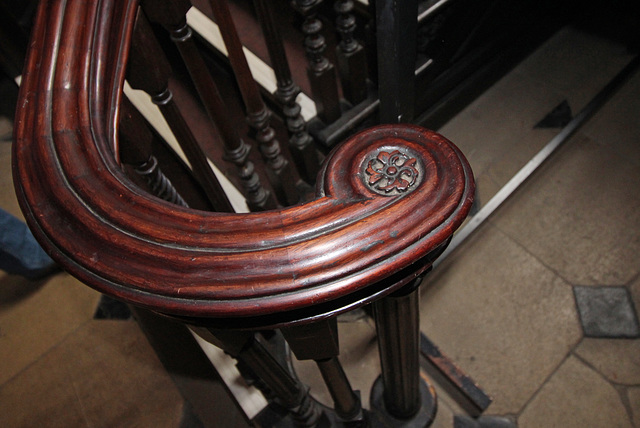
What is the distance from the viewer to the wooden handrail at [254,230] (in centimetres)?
48

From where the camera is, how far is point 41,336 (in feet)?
6.31

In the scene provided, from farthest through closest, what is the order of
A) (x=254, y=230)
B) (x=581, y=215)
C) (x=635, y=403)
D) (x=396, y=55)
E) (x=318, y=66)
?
(x=581, y=215) < (x=635, y=403) < (x=318, y=66) < (x=396, y=55) < (x=254, y=230)

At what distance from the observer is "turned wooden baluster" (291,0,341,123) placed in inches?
47.9

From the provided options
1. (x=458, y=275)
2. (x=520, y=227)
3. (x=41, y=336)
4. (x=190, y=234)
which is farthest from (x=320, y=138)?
(x=41, y=336)

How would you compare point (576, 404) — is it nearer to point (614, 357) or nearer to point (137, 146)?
point (614, 357)

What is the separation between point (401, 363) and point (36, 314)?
5.79ft

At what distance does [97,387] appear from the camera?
5.71ft

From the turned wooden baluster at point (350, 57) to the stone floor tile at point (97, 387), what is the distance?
1.29 m

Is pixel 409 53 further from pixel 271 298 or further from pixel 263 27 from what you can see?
pixel 271 298

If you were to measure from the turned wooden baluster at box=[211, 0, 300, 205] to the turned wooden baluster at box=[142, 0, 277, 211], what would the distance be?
0.07 meters

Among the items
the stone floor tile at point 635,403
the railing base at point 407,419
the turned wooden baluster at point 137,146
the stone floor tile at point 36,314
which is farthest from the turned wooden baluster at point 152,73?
the stone floor tile at point 635,403

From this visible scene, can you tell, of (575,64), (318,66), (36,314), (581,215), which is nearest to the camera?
(318,66)

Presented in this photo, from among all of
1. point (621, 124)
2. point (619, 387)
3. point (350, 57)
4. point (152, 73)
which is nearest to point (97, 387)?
point (152, 73)

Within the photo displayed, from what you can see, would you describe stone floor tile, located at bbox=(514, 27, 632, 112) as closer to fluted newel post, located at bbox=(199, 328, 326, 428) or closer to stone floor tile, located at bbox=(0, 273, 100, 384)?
fluted newel post, located at bbox=(199, 328, 326, 428)
